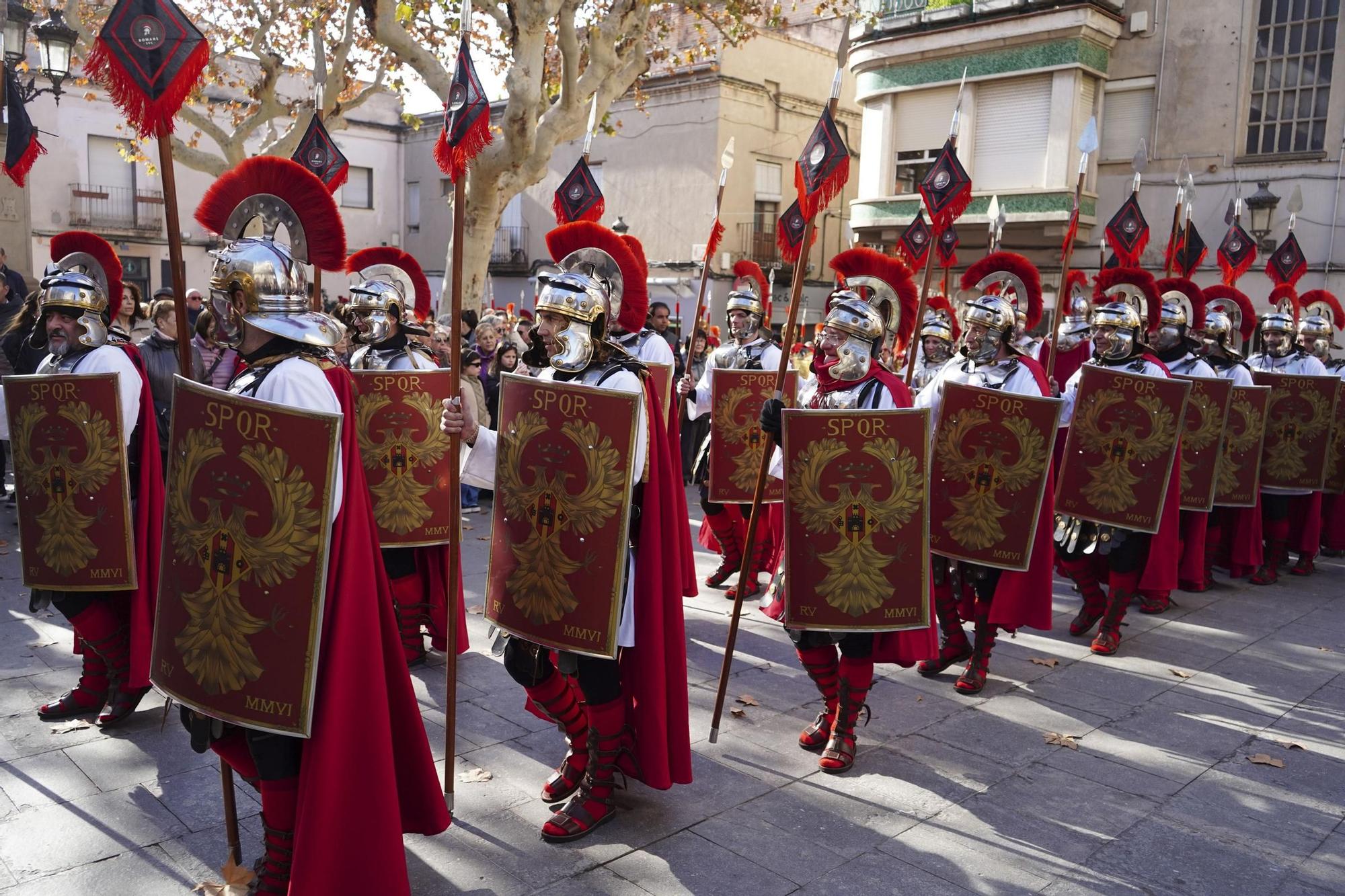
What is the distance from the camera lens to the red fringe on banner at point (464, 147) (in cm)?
358

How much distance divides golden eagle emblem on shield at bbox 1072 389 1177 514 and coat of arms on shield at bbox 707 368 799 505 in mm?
1995

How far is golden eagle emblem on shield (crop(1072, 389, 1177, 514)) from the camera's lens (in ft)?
19.7

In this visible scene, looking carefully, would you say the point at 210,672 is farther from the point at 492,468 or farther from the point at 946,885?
the point at 946,885

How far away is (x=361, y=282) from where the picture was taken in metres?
5.79

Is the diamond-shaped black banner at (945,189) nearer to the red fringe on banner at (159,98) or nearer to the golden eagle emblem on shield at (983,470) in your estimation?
the golden eagle emblem on shield at (983,470)

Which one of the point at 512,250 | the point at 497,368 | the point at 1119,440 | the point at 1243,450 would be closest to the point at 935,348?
the point at 1243,450

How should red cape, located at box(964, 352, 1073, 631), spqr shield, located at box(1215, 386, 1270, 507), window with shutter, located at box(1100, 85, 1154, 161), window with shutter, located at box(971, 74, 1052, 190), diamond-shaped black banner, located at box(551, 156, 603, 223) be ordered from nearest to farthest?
1. red cape, located at box(964, 352, 1073, 631)
2. diamond-shaped black banner, located at box(551, 156, 603, 223)
3. spqr shield, located at box(1215, 386, 1270, 507)
4. window with shutter, located at box(1100, 85, 1154, 161)
5. window with shutter, located at box(971, 74, 1052, 190)

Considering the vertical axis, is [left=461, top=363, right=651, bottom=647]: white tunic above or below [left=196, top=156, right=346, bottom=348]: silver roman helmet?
below

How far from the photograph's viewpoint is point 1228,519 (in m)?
8.29

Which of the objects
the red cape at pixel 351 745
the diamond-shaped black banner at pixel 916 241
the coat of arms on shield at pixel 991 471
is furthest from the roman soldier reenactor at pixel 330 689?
the diamond-shaped black banner at pixel 916 241

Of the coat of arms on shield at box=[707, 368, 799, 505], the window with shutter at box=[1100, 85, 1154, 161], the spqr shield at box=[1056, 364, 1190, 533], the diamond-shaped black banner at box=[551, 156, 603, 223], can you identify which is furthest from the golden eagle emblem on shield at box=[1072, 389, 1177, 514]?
the window with shutter at box=[1100, 85, 1154, 161]

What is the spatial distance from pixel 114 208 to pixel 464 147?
2545 centimetres

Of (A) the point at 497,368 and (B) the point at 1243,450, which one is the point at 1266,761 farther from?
(A) the point at 497,368

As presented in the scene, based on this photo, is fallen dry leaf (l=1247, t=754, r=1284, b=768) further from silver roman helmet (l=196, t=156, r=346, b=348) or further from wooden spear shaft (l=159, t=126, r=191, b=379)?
wooden spear shaft (l=159, t=126, r=191, b=379)
